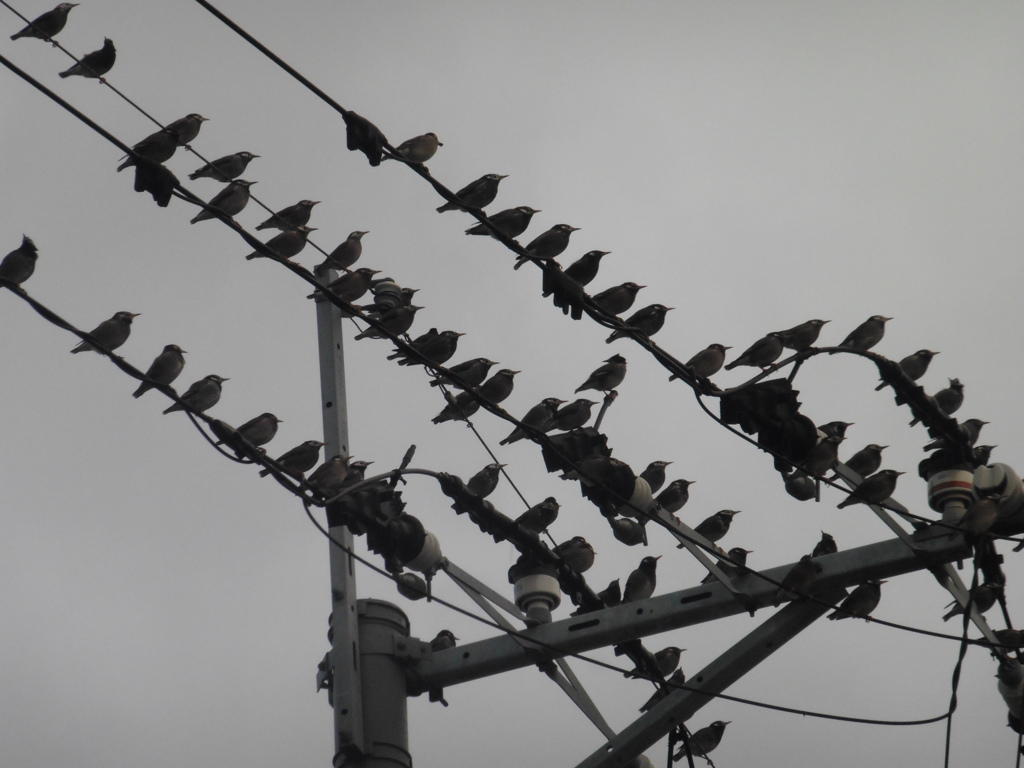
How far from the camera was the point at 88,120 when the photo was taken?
696 centimetres

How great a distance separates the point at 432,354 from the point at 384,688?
4.85m

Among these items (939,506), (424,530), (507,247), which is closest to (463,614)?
(424,530)

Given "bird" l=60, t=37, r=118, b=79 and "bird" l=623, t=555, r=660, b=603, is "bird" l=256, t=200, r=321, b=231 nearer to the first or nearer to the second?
"bird" l=60, t=37, r=118, b=79

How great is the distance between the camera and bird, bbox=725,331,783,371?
524 inches

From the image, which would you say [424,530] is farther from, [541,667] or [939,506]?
[939,506]

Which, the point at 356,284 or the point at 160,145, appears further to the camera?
the point at 356,284

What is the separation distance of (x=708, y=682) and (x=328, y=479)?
7.50 ft

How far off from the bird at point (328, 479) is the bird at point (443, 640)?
2.02 meters

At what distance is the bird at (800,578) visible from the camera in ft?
27.0

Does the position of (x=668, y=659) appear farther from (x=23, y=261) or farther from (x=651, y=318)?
(x=23, y=261)

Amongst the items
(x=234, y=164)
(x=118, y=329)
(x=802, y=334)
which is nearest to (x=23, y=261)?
(x=118, y=329)

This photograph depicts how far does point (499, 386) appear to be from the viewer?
1266 cm

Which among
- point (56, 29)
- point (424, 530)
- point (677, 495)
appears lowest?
point (424, 530)

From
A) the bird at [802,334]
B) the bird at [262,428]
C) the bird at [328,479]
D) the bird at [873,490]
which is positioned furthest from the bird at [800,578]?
the bird at [802,334]
